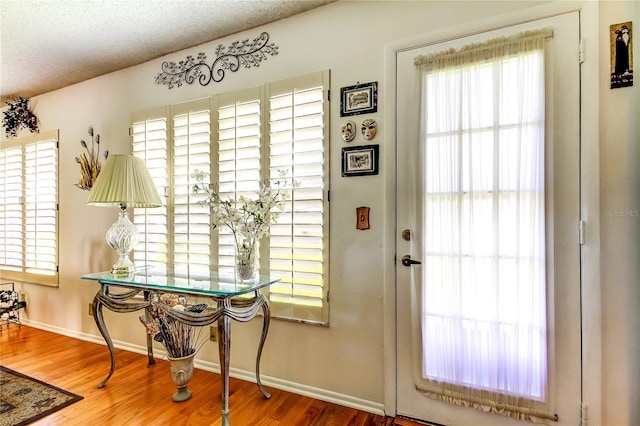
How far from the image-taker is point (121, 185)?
2.11 meters

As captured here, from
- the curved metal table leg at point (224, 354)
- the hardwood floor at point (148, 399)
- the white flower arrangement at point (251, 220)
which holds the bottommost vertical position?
the hardwood floor at point (148, 399)

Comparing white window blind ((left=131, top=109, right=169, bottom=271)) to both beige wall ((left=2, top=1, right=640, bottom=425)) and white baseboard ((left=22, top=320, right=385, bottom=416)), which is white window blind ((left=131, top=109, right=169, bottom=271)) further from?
white baseboard ((left=22, top=320, right=385, bottom=416))

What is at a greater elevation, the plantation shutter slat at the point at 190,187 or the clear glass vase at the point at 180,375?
the plantation shutter slat at the point at 190,187

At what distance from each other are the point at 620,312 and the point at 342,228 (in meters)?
1.39

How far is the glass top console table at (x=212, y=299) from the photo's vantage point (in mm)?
1692

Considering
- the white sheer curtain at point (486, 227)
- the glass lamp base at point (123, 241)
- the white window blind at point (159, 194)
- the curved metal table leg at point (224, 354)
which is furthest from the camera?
the white window blind at point (159, 194)

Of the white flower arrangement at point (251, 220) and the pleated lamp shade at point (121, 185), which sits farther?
the pleated lamp shade at point (121, 185)

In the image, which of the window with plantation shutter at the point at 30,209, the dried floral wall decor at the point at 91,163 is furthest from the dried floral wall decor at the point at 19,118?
the dried floral wall decor at the point at 91,163

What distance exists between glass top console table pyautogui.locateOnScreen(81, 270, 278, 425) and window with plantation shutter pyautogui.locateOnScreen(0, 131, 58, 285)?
168cm

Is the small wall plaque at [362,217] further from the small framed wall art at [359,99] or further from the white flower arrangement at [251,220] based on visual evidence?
the small framed wall art at [359,99]

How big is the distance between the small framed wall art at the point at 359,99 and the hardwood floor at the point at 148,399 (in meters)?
1.83

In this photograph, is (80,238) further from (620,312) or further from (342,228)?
(620,312)

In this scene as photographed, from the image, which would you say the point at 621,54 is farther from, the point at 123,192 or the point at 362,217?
the point at 123,192

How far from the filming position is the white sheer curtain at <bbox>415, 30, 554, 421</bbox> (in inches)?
60.4
